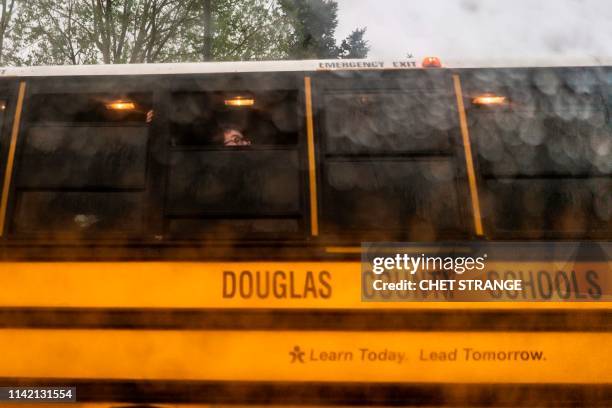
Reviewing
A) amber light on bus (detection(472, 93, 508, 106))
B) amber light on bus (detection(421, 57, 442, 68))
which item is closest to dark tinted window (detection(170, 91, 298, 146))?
amber light on bus (detection(421, 57, 442, 68))

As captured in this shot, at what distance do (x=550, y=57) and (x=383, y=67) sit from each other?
1150mm

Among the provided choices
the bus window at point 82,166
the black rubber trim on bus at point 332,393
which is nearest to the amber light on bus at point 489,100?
the black rubber trim on bus at point 332,393

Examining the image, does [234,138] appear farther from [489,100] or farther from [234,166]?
[489,100]

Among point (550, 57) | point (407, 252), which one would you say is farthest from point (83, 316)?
point (550, 57)

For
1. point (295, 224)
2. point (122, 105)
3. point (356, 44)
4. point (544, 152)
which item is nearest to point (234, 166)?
point (295, 224)

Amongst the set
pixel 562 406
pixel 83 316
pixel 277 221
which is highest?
pixel 277 221

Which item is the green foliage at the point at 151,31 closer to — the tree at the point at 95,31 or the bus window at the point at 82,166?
the tree at the point at 95,31

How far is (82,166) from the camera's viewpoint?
10.2 feet

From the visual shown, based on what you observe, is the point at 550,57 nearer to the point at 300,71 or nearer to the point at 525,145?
the point at 525,145

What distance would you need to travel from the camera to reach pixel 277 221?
9.73 ft

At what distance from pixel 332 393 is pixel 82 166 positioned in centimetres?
217

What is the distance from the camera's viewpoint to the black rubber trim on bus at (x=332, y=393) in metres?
2.76

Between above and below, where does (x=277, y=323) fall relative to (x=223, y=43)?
below

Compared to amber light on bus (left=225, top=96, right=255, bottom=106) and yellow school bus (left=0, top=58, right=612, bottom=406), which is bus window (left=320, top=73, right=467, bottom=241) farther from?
amber light on bus (left=225, top=96, right=255, bottom=106)
